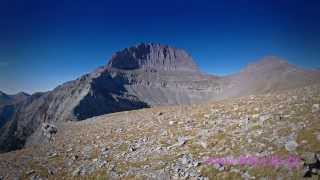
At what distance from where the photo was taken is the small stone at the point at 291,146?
19.2 metres

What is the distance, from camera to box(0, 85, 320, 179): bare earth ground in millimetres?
19453

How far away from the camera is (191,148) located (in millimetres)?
25109

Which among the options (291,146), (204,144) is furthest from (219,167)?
(204,144)

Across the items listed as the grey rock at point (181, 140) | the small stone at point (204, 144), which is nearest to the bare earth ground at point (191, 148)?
the grey rock at point (181, 140)

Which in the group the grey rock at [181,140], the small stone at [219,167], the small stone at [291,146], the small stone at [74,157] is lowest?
the small stone at [74,157]

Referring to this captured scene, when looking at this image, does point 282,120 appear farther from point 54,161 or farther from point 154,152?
point 54,161

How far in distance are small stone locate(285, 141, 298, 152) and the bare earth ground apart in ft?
0.14

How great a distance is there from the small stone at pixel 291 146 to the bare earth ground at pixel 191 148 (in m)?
0.04

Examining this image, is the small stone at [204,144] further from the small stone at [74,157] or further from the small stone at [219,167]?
the small stone at [74,157]

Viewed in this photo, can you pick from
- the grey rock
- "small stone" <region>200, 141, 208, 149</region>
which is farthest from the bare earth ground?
"small stone" <region>200, 141, 208, 149</region>

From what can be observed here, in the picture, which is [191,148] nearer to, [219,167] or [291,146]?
[219,167]

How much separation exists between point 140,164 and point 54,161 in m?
11.7

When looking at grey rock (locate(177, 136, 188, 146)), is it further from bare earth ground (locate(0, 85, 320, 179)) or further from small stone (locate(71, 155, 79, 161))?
small stone (locate(71, 155, 79, 161))

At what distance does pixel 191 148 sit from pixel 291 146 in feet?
27.5
